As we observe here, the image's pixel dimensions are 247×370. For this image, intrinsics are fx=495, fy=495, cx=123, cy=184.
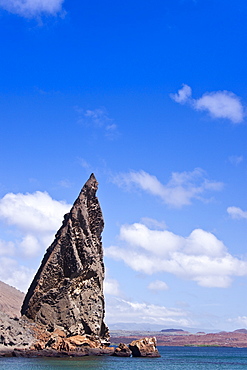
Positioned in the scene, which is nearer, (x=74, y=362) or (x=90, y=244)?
(x=74, y=362)

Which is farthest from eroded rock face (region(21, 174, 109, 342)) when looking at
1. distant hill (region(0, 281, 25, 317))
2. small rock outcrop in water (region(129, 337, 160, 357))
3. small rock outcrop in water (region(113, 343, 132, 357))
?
distant hill (region(0, 281, 25, 317))

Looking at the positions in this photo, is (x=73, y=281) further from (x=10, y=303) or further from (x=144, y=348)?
(x=10, y=303)

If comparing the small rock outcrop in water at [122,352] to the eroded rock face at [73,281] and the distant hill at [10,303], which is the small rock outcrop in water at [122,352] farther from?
the distant hill at [10,303]

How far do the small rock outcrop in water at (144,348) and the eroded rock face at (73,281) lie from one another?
4.66 meters

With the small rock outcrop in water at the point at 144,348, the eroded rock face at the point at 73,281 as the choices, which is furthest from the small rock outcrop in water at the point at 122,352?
the eroded rock face at the point at 73,281

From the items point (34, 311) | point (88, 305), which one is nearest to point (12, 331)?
point (34, 311)

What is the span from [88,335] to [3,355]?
444 inches

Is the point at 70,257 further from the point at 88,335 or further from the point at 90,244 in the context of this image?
the point at 88,335

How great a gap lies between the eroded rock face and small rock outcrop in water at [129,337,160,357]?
4.66 metres

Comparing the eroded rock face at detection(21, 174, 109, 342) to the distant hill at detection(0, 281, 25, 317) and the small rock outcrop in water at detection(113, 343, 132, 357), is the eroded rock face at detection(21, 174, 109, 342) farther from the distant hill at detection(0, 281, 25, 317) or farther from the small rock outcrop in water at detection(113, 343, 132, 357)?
the distant hill at detection(0, 281, 25, 317)

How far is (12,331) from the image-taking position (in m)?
55.2

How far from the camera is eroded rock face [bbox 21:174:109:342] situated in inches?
2393

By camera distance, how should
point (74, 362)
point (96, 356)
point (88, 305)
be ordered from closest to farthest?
point (74, 362) < point (96, 356) < point (88, 305)

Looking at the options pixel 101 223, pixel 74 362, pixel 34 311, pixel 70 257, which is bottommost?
pixel 74 362
